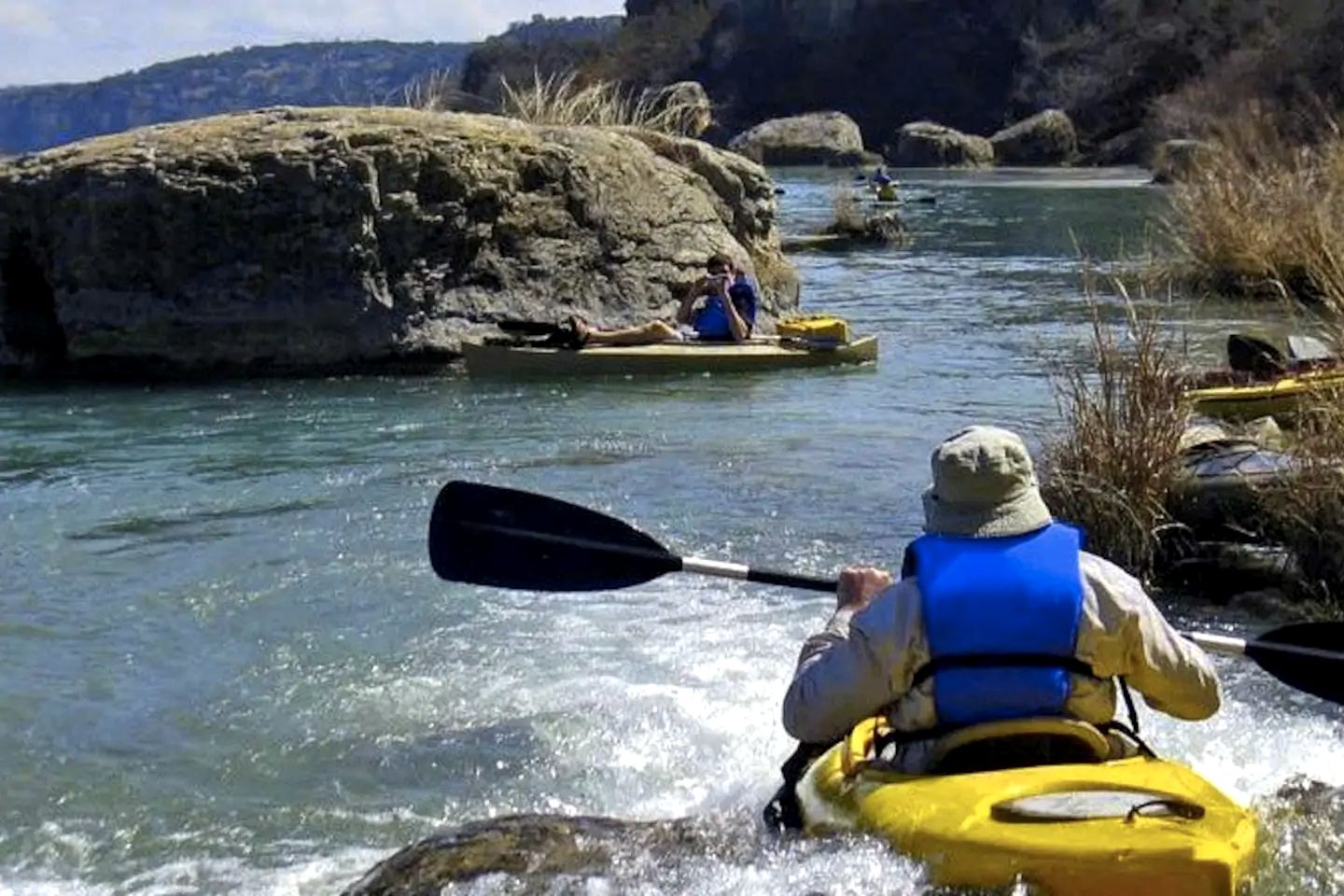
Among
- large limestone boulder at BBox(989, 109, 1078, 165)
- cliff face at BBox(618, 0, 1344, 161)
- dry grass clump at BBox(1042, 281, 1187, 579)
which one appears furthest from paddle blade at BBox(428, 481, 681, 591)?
large limestone boulder at BBox(989, 109, 1078, 165)

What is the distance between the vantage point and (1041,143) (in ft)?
231

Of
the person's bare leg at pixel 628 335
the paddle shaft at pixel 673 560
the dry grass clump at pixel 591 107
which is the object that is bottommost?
the person's bare leg at pixel 628 335

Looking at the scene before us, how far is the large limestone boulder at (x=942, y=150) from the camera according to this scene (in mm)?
69938

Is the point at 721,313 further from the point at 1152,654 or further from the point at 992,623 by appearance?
the point at 992,623

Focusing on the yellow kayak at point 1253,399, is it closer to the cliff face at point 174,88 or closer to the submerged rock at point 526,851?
the submerged rock at point 526,851

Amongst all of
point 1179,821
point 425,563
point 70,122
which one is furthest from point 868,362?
point 70,122

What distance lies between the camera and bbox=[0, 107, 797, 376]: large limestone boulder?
16250 millimetres

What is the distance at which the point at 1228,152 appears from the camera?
20.7 m

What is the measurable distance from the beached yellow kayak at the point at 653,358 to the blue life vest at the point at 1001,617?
36.8 feet

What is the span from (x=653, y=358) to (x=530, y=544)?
31.6 feet

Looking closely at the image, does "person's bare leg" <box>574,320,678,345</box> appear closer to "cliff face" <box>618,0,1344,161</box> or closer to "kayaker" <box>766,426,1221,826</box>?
"kayaker" <box>766,426,1221,826</box>

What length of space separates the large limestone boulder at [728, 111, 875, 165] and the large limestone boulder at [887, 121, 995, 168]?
1.56m

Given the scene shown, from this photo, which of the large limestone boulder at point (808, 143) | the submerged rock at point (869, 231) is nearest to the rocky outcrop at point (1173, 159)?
the submerged rock at point (869, 231)

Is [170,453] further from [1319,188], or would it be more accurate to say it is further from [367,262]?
[1319,188]
